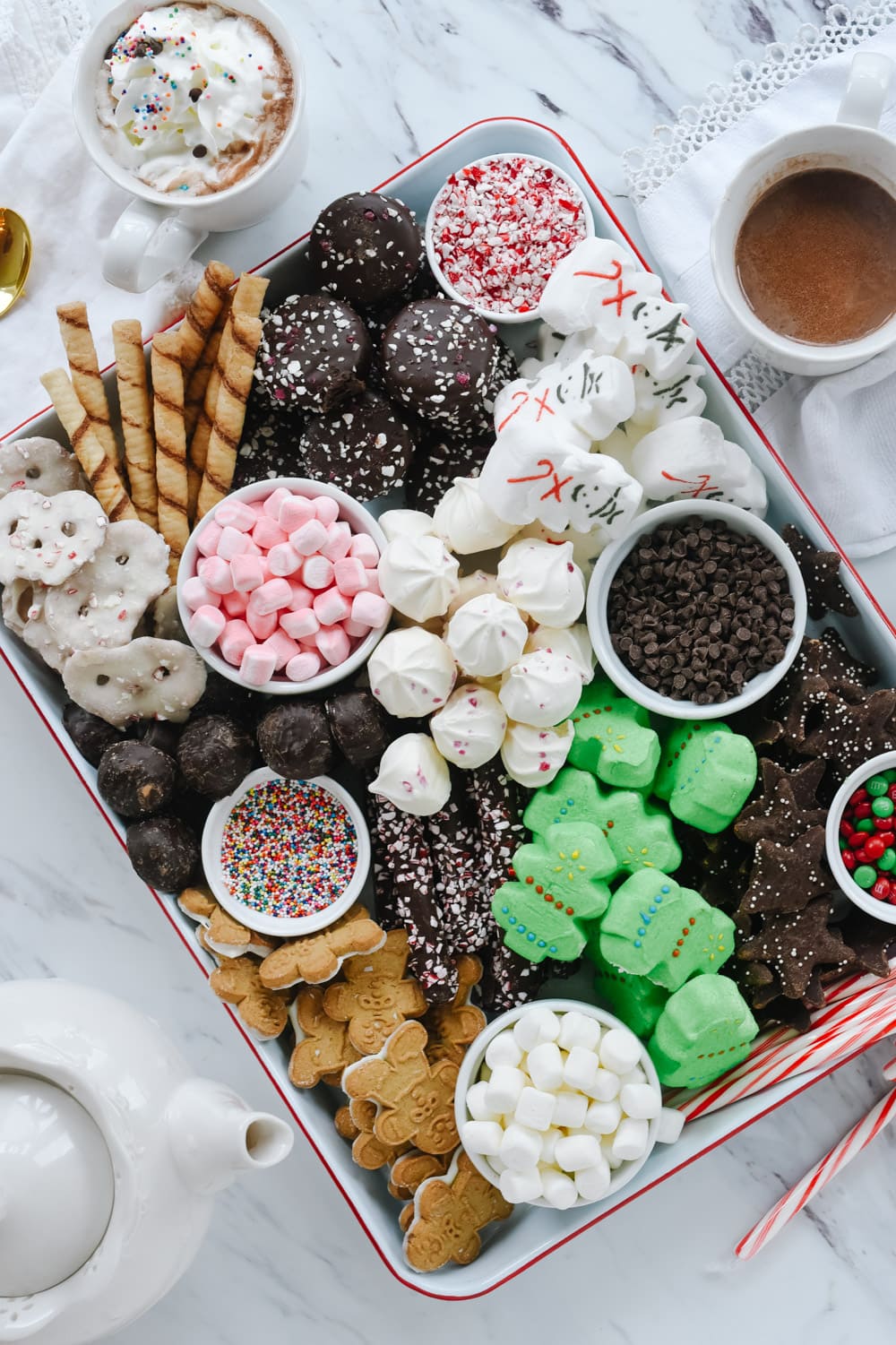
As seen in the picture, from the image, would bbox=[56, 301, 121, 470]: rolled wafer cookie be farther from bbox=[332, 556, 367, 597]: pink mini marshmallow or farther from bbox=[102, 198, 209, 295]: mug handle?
bbox=[332, 556, 367, 597]: pink mini marshmallow

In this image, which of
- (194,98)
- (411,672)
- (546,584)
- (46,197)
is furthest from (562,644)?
(46,197)

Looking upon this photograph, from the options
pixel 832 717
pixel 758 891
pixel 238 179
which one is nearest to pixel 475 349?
pixel 238 179

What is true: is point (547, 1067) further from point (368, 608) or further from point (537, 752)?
point (368, 608)

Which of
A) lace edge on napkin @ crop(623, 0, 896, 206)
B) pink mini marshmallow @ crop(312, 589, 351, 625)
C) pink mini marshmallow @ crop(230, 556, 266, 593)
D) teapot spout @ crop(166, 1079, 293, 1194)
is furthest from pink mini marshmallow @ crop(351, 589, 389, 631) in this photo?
lace edge on napkin @ crop(623, 0, 896, 206)

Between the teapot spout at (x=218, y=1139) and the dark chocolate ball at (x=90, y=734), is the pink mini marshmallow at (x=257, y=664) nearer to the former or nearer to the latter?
the dark chocolate ball at (x=90, y=734)

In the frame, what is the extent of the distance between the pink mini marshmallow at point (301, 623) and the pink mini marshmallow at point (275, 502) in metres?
0.12

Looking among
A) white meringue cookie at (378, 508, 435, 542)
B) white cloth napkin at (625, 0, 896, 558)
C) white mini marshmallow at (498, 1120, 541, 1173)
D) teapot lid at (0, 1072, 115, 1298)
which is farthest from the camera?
white cloth napkin at (625, 0, 896, 558)

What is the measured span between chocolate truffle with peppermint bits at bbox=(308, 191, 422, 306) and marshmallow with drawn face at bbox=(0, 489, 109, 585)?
15.9 inches

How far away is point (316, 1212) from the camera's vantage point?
1.60 meters

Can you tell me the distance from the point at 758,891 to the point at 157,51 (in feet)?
3.91

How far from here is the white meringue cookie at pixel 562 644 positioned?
1.38m

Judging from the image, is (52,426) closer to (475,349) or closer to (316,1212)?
(475,349)

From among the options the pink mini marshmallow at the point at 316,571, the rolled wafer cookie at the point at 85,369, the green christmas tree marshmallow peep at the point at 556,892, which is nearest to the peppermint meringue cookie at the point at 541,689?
the green christmas tree marshmallow peep at the point at 556,892

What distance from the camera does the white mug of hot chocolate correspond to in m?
1.35
